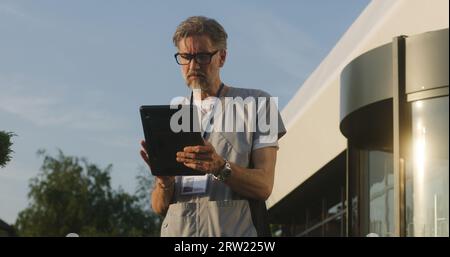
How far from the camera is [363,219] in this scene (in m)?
12.4

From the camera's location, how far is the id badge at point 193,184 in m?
3.20

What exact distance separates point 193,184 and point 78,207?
4439 cm

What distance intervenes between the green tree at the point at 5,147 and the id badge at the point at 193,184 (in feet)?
4.68

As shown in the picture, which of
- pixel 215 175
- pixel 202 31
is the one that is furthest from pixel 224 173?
pixel 202 31

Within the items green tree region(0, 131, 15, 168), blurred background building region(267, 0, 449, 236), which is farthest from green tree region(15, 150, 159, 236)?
green tree region(0, 131, 15, 168)

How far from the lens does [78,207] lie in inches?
1841

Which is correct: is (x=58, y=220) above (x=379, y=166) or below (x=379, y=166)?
above

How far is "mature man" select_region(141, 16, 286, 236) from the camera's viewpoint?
3.12 metres

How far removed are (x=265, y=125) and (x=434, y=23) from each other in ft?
32.0

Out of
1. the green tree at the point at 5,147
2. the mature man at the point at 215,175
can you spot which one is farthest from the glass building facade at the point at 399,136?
the mature man at the point at 215,175

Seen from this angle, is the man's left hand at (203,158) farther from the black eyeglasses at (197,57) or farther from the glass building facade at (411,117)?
the glass building facade at (411,117)

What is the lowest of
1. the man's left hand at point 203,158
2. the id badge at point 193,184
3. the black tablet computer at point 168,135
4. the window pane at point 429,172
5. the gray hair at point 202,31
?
the id badge at point 193,184
